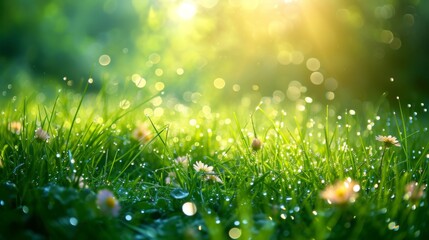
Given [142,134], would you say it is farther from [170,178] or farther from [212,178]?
[212,178]

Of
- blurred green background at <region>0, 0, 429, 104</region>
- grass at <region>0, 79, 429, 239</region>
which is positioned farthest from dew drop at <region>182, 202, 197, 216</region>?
blurred green background at <region>0, 0, 429, 104</region>

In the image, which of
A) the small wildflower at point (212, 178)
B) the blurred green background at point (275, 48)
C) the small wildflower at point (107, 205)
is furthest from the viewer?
the blurred green background at point (275, 48)

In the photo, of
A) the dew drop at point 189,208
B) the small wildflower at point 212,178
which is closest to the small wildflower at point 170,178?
the small wildflower at point 212,178

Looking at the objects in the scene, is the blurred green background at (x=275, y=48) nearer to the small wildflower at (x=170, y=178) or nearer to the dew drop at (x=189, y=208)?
the small wildflower at (x=170, y=178)

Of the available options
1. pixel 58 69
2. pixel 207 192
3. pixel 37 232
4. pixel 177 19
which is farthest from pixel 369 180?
pixel 177 19

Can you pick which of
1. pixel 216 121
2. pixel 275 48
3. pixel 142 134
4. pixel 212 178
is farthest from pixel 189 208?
pixel 275 48

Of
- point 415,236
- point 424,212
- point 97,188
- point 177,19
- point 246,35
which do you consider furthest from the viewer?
point 177,19

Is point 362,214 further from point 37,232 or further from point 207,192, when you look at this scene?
point 37,232

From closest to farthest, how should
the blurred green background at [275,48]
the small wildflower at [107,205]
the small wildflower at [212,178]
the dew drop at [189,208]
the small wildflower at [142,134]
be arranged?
the small wildflower at [107,205] < the dew drop at [189,208] < the small wildflower at [212,178] < the small wildflower at [142,134] < the blurred green background at [275,48]
